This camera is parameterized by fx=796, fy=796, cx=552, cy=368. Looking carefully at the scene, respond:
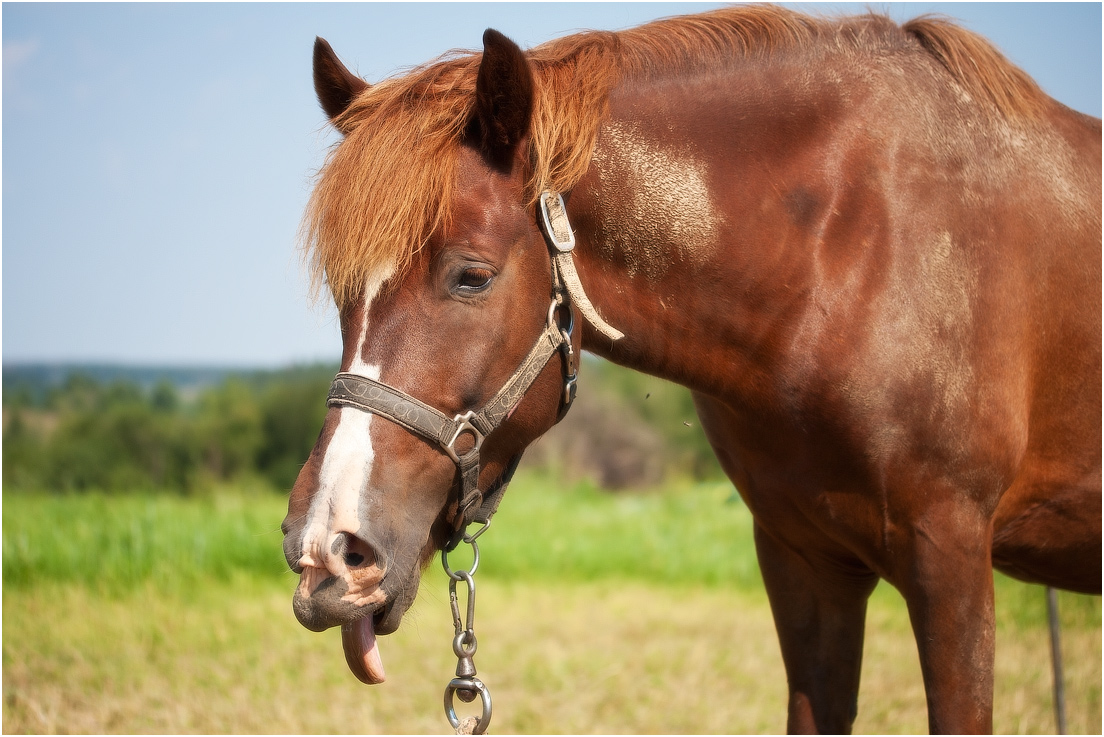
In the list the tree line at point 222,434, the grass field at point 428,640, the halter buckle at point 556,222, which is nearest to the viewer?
the halter buckle at point 556,222

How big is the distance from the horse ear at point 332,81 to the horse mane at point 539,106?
0.15m

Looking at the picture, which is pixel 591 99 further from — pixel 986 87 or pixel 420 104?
pixel 986 87

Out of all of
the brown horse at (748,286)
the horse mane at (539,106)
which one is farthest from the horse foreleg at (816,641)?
the horse mane at (539,106)

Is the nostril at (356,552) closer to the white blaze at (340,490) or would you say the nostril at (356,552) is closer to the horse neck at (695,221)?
the white blaze at (340,490)

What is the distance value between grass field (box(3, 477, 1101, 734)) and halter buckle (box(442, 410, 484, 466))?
19.9 inches

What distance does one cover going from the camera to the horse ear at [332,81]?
2115 millimetres

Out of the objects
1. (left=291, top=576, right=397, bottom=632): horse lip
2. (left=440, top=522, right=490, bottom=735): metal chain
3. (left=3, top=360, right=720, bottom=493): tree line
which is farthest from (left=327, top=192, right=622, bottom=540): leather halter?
(left=3, top=360, right=720, bottom=493): tree line

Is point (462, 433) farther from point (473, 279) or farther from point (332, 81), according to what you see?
point (332, 81)

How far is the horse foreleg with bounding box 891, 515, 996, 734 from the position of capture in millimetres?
1949

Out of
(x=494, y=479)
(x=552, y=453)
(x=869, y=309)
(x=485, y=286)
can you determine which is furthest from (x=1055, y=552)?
(x=552, y=453)

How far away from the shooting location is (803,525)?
224cm

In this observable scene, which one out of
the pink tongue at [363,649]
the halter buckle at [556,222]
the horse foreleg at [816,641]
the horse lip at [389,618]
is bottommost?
the horse foreleg at [816,641]

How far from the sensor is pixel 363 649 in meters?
1.78

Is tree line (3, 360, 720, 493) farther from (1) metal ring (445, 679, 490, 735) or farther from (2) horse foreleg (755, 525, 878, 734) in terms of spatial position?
Result: (1) metal ring (445, 679, 490, 735)
